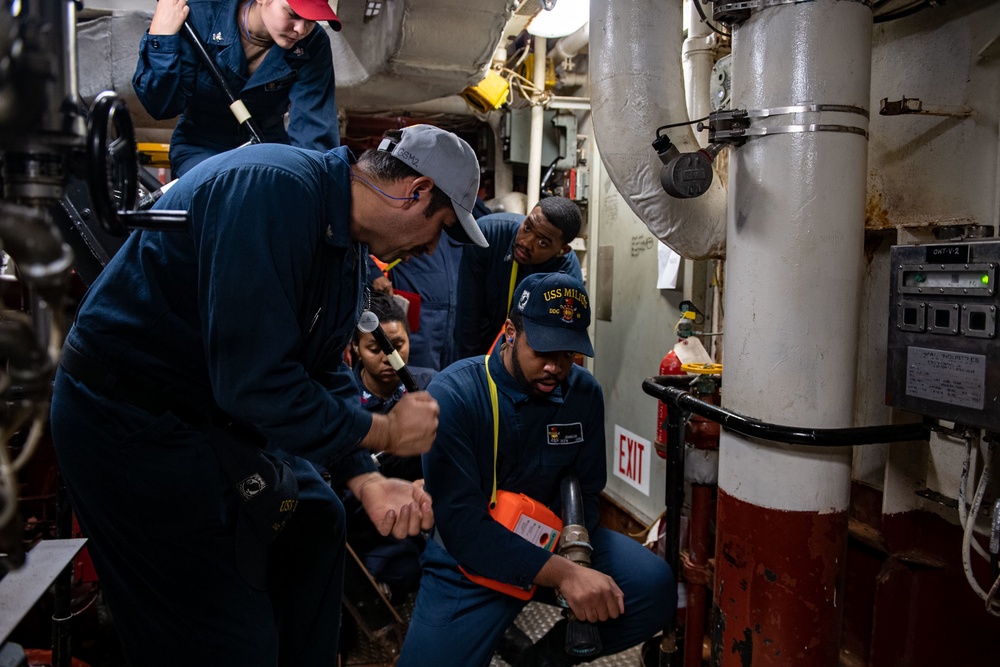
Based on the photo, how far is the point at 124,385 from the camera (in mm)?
1434

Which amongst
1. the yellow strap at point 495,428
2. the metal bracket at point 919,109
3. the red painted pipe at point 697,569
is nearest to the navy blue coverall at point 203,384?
the yellow strap at point 495,428

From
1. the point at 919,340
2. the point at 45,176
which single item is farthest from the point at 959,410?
the point at 45,176

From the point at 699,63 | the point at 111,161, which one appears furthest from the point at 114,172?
the point at 699,63

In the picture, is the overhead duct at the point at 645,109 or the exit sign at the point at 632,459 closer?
the overhead duct at the point at 645,109

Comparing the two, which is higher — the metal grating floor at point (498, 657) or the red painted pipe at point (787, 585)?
the red painted pipe at point (787, 585)

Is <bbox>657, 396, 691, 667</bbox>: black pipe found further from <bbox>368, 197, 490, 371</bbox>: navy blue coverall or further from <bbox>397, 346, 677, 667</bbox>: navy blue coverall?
<bbox>368, 197, 490, 371</bbox>: navy blue coverall

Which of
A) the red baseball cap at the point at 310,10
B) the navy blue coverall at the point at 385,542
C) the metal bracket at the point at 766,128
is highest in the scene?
the red baseball cap at the point at 310,10

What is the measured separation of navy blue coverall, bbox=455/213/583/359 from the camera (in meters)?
3.36

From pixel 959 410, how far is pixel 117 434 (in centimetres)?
184

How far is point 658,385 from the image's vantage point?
2279 mm

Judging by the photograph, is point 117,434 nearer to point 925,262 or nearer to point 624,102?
point 624,102

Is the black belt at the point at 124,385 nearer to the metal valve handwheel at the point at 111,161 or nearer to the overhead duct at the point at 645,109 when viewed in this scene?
the metal valve handwheel at the point at 111,161

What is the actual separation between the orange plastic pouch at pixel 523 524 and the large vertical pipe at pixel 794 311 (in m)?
0.58

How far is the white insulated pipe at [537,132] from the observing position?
14.6ft
